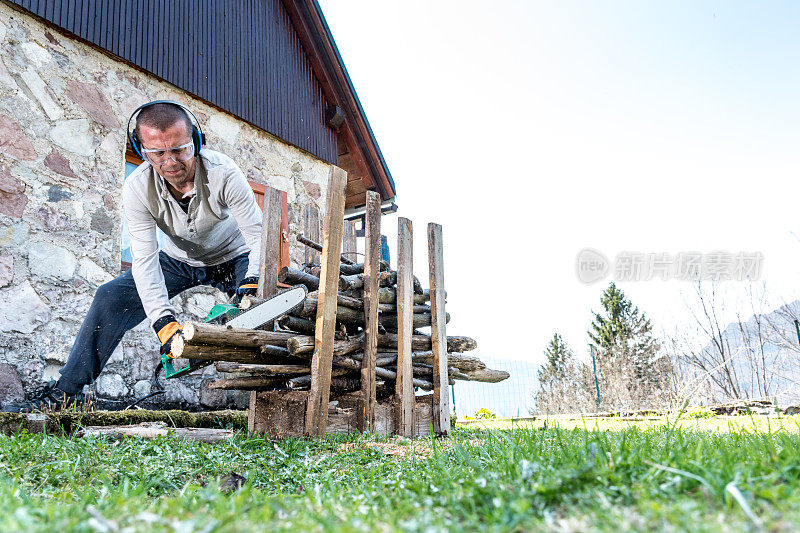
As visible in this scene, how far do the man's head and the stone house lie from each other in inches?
38.3

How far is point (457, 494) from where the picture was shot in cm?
147

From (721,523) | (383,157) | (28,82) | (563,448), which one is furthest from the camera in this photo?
(383,157)

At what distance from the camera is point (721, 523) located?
105 cm

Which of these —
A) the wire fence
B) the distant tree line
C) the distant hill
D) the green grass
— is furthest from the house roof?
the distant hill

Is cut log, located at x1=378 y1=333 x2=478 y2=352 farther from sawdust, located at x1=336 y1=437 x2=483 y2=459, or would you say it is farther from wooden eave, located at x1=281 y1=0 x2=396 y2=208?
Result: wooden eave, located at x1=281 y1=0 x2=396 y2=208

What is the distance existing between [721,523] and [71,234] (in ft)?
17.5

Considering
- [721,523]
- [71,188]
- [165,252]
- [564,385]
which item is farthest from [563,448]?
[564,385]

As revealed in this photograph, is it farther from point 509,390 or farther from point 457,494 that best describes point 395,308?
point 509,390

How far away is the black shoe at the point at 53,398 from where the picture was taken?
4316 mm

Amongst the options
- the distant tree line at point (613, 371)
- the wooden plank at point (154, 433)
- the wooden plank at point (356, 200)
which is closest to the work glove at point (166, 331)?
the wooden plank at point (154, 433)

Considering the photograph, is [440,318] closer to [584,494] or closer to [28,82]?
[584,494]

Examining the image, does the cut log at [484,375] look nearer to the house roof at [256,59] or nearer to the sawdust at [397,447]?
the sawdust at [397,447]

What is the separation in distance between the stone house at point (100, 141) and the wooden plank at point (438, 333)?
1.20m

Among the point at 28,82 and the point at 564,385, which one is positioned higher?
the point at 28,82
